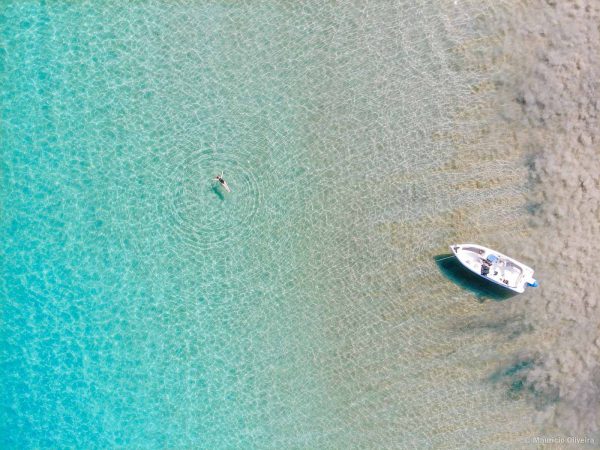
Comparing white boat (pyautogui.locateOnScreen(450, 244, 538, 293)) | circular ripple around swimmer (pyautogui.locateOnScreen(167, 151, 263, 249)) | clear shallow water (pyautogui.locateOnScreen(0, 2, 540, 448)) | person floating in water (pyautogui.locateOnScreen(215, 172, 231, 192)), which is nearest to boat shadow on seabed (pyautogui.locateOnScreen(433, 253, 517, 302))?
clear shallow water (pyautogui.locateOnScreen(0, 2, 540, 448))

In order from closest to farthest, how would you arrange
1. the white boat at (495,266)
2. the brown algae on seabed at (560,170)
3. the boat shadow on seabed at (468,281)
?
the white boat at (495,266), the brown algae on seabed at (560,170), the boat shadow on seabed at (468,281)

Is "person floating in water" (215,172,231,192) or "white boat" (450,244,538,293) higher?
"person floating in water" (215,172,231,192)

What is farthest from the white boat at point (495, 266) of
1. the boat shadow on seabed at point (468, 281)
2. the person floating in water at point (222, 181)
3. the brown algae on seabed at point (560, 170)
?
the person floating in water at point (222, 181)

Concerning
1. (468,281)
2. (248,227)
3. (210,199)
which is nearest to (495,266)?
(468,281)

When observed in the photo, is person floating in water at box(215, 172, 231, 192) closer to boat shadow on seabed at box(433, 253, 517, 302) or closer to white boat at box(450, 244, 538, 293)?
boat shadow on seabed at box(433, 253, 517, 302)

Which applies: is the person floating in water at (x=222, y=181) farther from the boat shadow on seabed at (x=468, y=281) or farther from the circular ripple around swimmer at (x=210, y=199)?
the boat shadow on seabed at (x=468, y=281)

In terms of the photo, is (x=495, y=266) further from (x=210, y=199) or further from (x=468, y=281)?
(x=210, y=199)
